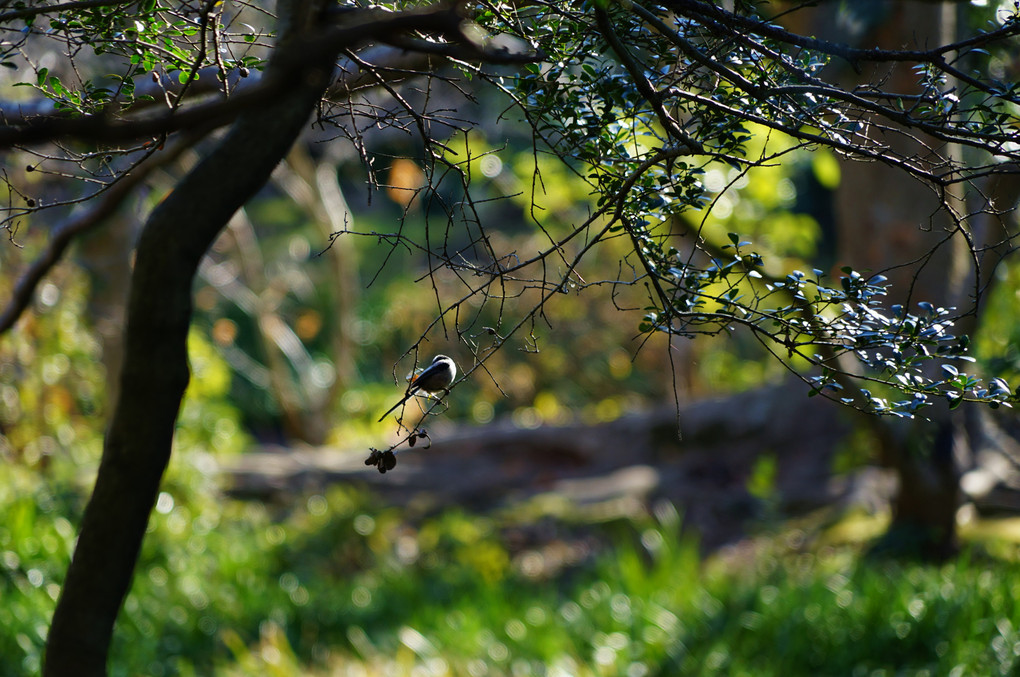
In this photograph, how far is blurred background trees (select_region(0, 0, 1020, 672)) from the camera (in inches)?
55.5

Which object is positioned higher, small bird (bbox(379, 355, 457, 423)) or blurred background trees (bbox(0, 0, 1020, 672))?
blurred background trees (bbox(0, 0, 1020, 672))

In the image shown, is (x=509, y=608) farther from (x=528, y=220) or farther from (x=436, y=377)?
(x=436, y=377)

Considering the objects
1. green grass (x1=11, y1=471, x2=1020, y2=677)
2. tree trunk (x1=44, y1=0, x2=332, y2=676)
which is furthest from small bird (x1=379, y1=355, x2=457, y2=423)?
green grass (x1=11, y1=471, x2=1020, y2=677)

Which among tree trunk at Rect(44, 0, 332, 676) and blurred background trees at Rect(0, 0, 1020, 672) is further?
blurred background trees at Rect(0, 0, 1020, 672)

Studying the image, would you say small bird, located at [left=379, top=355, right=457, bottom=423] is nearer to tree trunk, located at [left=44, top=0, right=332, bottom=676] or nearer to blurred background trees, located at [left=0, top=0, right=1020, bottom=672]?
blurred background trees, located at [left=0, top=0, right=1020, bottom=672]

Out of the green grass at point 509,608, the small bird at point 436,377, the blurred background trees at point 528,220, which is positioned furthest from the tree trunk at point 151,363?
the green grass at point 509,608

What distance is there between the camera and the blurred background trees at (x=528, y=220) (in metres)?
1.41

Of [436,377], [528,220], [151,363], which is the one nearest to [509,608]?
[528,220]

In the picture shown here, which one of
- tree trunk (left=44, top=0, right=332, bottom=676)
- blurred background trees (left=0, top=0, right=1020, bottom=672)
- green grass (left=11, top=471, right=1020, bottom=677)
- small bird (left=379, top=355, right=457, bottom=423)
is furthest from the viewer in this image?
green grass (left=11, top=471, right=1020, bottom=677)

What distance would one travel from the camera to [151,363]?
128 centimetres

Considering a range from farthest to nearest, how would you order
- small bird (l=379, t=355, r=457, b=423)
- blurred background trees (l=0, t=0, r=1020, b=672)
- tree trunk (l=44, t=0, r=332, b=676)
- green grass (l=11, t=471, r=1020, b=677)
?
green grass (l=11, t=471, r=1020, b=677) → small bird (l=379, t=355, r=457, b=423) → blurred background trees (l=0, t=0, r=1020, b=672) → tree trunk (l=44, t=0, r=332, b=676)

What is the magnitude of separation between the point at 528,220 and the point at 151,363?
526 cm

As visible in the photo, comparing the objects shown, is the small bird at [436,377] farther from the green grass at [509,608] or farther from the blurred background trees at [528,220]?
the green grass at [509,608]

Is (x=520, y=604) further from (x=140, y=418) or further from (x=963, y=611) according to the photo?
(x=140, y=418)
